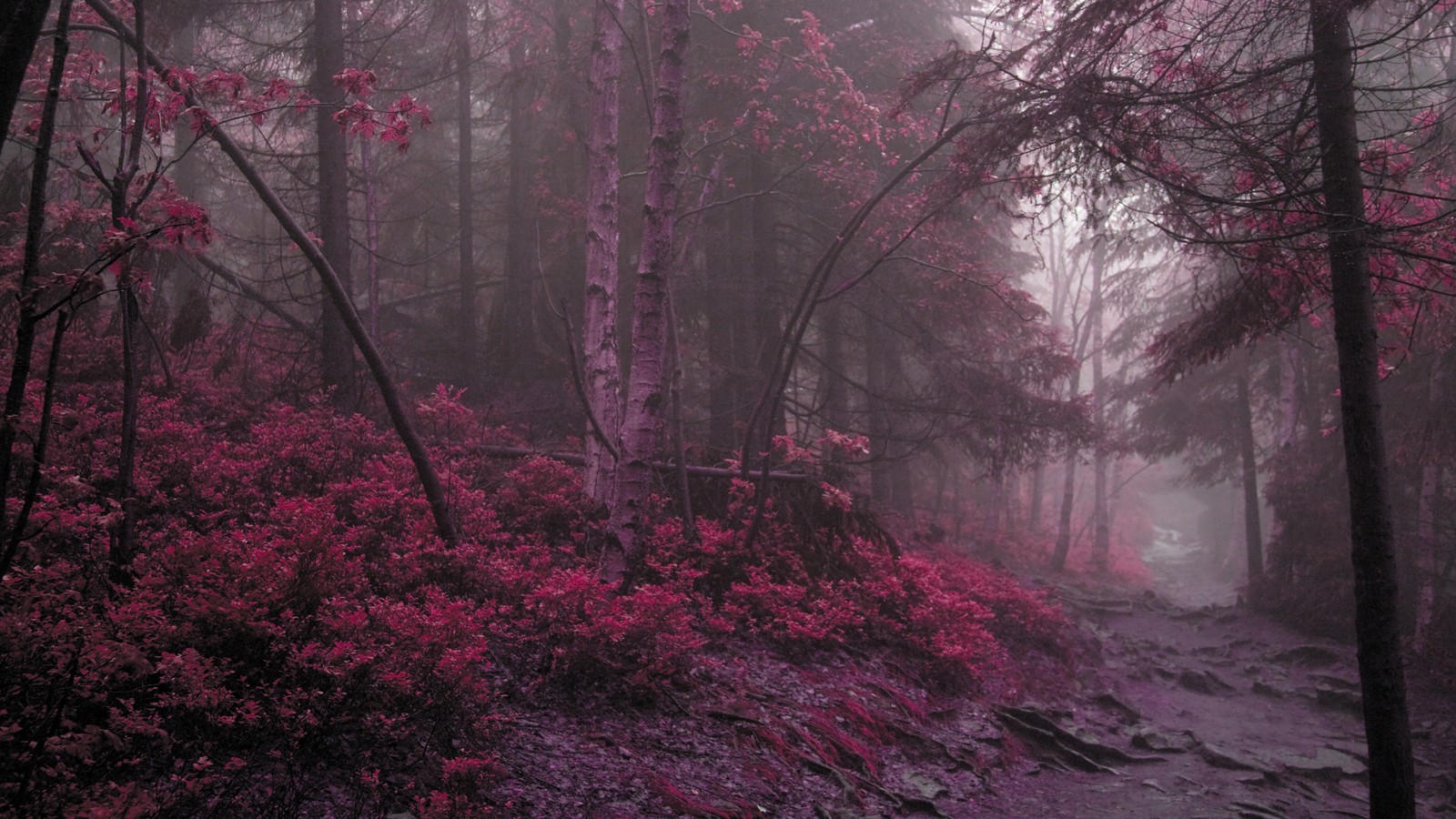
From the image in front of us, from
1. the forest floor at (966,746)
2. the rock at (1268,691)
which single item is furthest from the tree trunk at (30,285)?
the rock at (1268,691)

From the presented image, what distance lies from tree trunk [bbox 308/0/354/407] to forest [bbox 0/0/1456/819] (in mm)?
66

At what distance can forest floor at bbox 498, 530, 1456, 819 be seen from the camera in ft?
16.0

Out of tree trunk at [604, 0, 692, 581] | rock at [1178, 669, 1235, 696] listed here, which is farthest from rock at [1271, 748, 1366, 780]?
tree trunk at [604, 0, 692, 581]

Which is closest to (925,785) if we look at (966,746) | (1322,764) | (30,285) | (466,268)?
(966,746)

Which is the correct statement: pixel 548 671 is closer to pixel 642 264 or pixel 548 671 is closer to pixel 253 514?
pixel 253 514

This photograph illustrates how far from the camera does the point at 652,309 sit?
6988mm

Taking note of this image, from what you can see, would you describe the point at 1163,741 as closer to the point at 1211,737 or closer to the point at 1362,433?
the point at 1211,737

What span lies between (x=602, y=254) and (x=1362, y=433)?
7.32 metres

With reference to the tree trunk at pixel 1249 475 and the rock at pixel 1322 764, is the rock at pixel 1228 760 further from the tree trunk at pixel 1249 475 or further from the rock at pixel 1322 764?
the tree trunk at pixel 1249 475

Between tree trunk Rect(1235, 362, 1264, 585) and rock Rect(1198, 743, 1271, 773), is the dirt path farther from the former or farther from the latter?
tree trunk Rect(1235, 362, 1264, 585)

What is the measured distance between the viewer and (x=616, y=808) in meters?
4.35

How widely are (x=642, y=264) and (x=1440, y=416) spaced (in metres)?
12.1

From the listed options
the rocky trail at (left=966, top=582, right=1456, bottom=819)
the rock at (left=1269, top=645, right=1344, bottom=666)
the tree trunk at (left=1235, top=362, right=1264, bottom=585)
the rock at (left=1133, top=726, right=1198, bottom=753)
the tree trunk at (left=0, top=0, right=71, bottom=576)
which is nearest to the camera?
the tree trunk at (left=0, top=0, right=71, bottom=576)

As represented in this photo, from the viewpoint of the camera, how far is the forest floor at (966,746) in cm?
488
